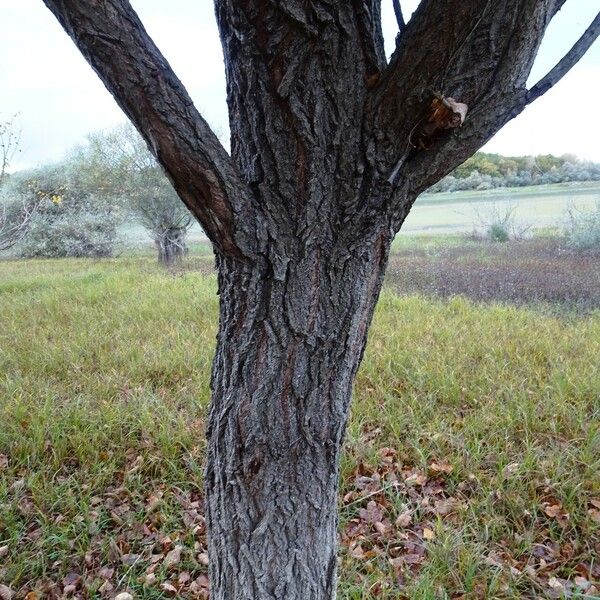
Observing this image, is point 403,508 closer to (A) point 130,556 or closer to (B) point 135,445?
(A) point 130,556

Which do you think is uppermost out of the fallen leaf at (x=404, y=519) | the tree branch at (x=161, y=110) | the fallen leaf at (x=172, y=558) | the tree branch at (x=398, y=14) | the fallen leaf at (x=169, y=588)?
the tree branch at (x=398, y=14)

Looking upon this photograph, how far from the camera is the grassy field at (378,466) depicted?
1795mm

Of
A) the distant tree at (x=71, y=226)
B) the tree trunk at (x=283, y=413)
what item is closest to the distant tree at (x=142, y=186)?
the distant tree at (x=71, y=226)

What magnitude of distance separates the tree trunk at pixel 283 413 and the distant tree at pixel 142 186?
9.11 metres

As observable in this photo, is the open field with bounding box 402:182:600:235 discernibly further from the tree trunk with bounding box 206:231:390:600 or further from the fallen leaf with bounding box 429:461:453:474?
the tree trunk with bounding box 206:231:390:600

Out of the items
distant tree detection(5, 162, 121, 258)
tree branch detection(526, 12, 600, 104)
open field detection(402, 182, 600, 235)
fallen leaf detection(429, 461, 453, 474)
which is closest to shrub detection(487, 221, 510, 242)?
open field detection(402, 182, 600, 235)

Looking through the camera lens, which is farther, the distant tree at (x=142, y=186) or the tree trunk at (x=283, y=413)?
the distant tree at (x=142, y=186)

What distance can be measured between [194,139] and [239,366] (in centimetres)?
Result: 55

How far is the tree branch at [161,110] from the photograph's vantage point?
0.77 meters

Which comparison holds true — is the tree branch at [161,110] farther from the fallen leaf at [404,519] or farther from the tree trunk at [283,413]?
the fallen leaf at [404,519]

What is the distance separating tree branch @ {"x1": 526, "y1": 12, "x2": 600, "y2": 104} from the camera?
2.92 feet

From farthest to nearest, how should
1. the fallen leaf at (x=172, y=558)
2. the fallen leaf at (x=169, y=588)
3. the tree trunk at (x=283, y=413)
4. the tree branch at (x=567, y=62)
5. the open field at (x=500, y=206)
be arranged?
the open field at (x=500, y=206)
the fallen leaf at (x=172, y=558)
the fallen leaf at (x=169, y=588)
the tree trunk at (x=283, y=413)
the tree branch at (x=567, y=62)

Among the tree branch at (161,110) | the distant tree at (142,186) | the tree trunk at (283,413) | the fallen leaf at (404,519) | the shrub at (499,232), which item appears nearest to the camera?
the tree branch at (161,110)

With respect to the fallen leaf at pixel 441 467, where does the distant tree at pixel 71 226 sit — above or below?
above
